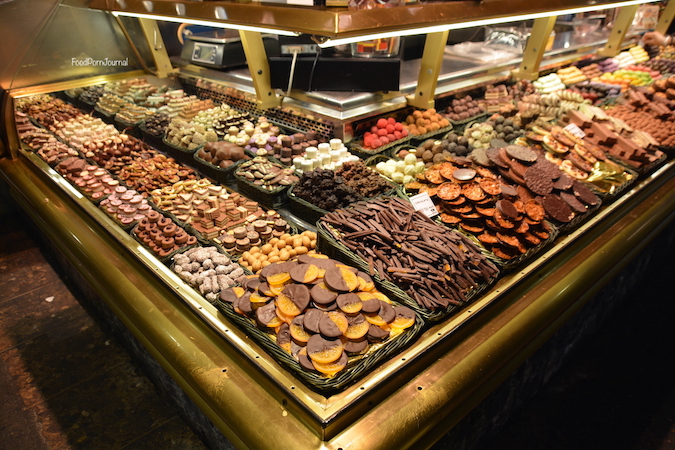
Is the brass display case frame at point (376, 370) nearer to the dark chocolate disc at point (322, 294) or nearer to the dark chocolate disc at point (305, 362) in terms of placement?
the dark chocolate disc at point (305, 362)

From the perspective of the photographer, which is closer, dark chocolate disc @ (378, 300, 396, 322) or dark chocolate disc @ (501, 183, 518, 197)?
dark chocolate disc @ (378, 300, 396, 322)

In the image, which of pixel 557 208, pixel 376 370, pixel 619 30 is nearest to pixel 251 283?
pixel 376 370

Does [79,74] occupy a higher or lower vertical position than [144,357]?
higher

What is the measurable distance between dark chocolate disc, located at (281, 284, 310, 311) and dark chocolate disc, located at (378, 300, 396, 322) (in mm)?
343

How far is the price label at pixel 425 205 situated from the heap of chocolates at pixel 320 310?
0.73m

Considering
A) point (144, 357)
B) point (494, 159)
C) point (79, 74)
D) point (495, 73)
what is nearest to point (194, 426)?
point (144, 357)

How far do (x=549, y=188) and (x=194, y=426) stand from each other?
9.07 feet

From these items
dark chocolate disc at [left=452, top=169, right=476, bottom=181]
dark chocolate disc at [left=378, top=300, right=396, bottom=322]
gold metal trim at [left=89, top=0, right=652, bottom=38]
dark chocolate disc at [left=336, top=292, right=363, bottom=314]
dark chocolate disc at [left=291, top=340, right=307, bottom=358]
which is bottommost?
dark chocolate disc at [left=291, top=340, right=307, bottom=358]

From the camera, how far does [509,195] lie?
2.56 metres

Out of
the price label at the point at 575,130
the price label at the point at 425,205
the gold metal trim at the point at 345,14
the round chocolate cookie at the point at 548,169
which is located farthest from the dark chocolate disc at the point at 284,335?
the price label at the point at 575,130

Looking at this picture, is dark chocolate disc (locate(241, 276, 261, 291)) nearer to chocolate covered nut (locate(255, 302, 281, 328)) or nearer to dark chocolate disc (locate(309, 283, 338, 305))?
chocolate covered nut (locate(255, 302, 281, 328))

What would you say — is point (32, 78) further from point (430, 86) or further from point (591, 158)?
point (591, 158)

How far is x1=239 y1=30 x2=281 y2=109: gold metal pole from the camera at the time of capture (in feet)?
11.2

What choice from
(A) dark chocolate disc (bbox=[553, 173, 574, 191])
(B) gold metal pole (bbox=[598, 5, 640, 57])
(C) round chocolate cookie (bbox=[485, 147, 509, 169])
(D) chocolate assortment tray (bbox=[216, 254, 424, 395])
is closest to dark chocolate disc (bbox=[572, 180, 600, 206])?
(A) dark chocolate disc (bbox=[553, 173, 574, 191])
